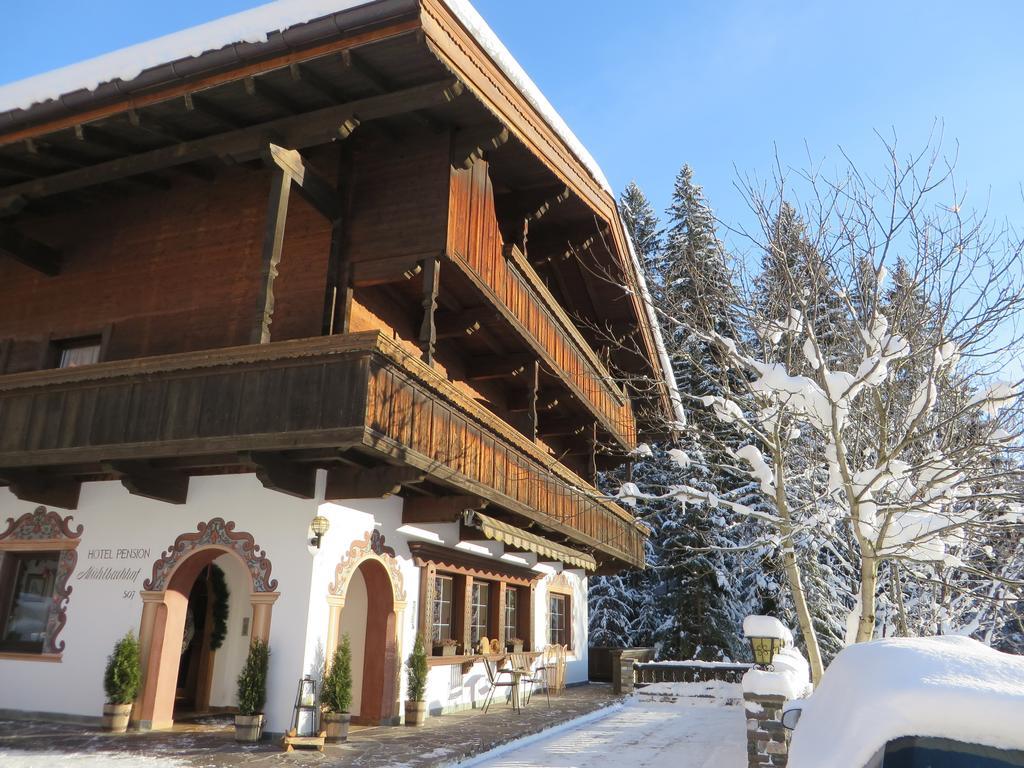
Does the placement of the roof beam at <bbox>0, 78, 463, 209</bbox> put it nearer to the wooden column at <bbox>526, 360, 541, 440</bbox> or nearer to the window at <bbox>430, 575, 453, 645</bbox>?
the wooden column at <bbox>526, 360, 541, 440</bbox>

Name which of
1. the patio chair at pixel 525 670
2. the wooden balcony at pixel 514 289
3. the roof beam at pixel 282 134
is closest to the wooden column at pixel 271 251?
the roof beam at pixel 282 134

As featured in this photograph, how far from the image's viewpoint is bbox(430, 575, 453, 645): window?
1277cm

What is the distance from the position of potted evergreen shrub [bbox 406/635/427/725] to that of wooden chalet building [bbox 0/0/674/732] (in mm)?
238

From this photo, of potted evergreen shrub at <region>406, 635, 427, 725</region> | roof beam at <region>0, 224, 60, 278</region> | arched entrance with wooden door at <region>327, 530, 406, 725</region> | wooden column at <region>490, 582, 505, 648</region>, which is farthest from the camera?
wooden column at <region>490, 582, 505, 648</region>

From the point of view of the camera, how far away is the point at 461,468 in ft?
32.9

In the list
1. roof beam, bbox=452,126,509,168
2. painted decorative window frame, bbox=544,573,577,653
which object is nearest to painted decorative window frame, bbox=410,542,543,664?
painted decorative window frame, bbox=544,573,577,653

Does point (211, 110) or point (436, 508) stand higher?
point (211, 110)

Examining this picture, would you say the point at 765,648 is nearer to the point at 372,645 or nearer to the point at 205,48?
the point at 372,645

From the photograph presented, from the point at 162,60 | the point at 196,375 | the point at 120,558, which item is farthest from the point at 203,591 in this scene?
the point at 162,60

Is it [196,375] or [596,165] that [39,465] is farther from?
[596,165]

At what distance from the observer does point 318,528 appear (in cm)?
962

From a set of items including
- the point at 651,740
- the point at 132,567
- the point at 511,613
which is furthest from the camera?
the point at 511,613

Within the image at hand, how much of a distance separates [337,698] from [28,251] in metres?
8.52

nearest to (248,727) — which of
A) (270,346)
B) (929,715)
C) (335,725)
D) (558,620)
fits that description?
(335,725)
